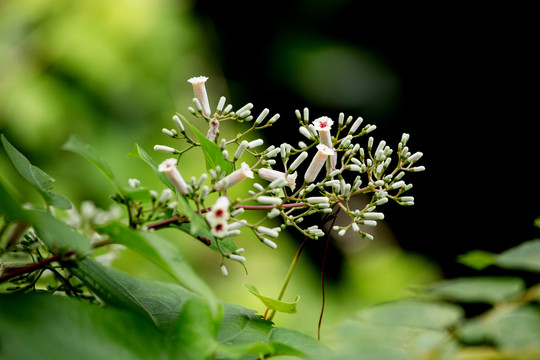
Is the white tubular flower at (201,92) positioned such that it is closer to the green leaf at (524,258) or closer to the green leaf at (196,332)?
the green leaf at (196,332)

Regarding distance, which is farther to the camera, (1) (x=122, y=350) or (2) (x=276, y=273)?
(2) (x=276, y=273)

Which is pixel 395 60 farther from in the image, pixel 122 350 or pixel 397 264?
pixel 122 350

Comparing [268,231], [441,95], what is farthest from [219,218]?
[441,95]

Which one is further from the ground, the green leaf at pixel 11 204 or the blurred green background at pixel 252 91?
the blurred green background at pixel 252 91

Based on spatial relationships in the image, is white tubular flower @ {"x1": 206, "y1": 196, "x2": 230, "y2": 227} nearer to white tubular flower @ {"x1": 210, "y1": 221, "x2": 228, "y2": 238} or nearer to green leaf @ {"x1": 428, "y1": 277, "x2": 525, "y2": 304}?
white tubular flower @ {"x1": 210, "y1": 221, "x2": 228, "y2": 238}

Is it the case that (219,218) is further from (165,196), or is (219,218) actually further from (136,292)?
(136,292)

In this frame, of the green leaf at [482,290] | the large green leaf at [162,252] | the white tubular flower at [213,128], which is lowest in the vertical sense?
the large green leaf at [162,252]

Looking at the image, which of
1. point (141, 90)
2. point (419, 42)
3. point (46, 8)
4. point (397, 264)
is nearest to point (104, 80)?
point (141, 90)

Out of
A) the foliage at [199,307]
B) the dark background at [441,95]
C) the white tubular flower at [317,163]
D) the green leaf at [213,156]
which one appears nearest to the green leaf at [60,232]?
the foliage at [199,307]
